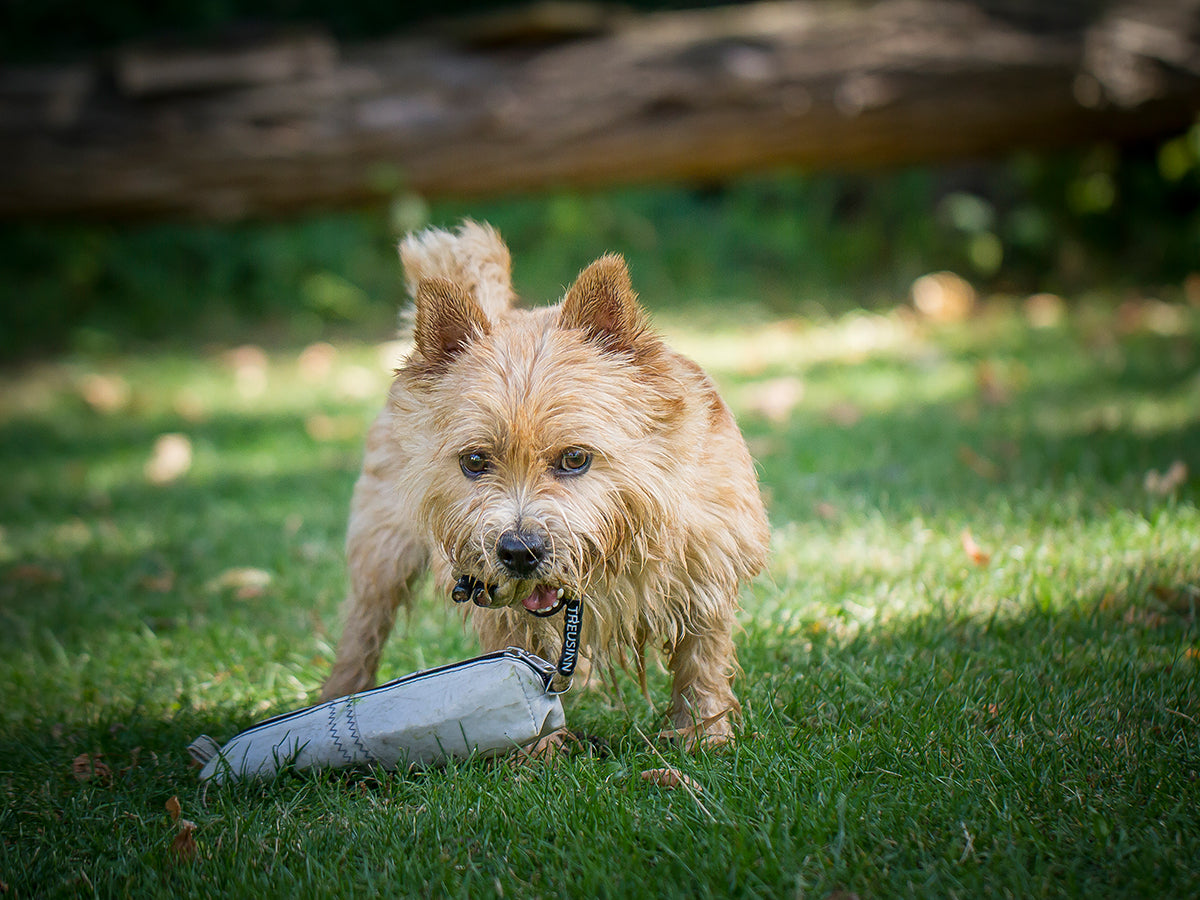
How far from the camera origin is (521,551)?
92.4 inches

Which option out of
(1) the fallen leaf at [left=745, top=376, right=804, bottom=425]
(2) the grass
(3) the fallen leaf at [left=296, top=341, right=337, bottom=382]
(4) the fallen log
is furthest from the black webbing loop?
(4) the fallen log

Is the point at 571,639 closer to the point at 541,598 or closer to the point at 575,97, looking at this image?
the point at 541,598

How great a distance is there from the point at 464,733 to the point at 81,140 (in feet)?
24.9

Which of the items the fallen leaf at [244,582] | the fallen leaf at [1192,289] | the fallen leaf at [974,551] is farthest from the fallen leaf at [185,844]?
the fallen leaf at [1192,289]

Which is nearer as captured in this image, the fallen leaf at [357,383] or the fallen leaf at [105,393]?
the fallen leaf at [357,383]

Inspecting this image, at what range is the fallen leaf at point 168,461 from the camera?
5910mm

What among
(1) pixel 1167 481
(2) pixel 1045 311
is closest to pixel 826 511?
(1) pixel 1167 481

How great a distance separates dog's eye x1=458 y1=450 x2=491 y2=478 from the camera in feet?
8.22

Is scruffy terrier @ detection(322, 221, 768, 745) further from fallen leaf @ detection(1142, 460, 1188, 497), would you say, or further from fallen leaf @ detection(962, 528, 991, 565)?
fallen leaf @ detection(1142, 460, 1188, 497)

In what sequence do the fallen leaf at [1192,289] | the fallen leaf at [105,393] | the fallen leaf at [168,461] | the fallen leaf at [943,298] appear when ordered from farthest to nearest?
the fallen leaf at [943,298] < the fallen leaf at [1192,289] < the fallen leaf at [105,393] < the fallen leaf at [168,461]

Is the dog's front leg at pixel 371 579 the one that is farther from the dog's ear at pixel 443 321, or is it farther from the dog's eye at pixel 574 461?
the dog's eye at pixel 574 461

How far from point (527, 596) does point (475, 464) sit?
0.34 meters

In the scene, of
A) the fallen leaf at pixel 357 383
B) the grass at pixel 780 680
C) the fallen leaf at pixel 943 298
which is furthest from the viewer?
the fallen leaf at pixel 943 298

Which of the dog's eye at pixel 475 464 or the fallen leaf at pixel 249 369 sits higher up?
the dog's eye at pixel 475 464
